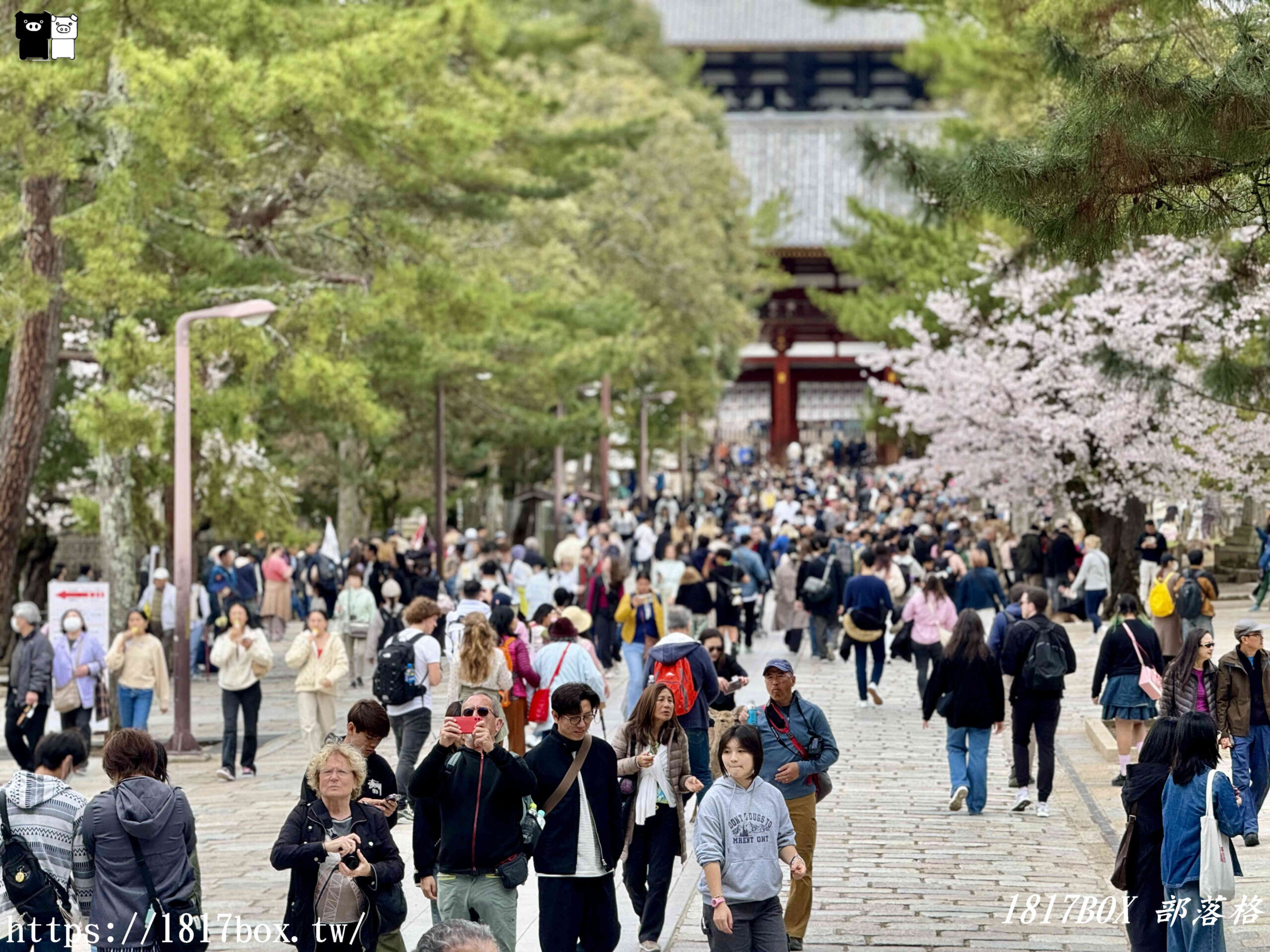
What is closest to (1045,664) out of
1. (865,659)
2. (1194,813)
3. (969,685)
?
(969,685)

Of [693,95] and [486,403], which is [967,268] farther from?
[693,95]

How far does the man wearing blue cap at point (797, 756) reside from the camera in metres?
9.51

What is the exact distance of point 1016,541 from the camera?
30.9 m

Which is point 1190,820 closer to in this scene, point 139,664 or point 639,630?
point 639,630

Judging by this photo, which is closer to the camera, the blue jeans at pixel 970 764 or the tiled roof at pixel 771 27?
the blue jeans at pixel 970 764

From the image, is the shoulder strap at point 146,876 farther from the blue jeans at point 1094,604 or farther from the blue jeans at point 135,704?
the blue jeans at point 1094,604

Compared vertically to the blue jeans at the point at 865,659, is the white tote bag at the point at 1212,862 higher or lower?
higher

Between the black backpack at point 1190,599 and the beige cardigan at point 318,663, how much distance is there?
7952 mm

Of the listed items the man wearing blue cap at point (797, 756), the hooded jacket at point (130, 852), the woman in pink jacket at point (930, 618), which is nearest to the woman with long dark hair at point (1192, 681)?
the man wearing blue cap at point (797, 756)

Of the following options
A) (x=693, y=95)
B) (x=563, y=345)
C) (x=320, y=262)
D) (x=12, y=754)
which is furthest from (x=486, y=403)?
(x=693, y=95)

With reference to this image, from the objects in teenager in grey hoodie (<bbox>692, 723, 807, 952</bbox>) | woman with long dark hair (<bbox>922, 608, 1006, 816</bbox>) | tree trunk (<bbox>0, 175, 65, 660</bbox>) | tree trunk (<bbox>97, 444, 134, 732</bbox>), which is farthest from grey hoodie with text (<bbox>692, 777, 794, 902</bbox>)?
tree trunk (<bbox>97, 444, 134, 732</bbox>)

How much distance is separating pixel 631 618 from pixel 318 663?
12.1 ft

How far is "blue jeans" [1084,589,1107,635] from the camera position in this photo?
24.7 m

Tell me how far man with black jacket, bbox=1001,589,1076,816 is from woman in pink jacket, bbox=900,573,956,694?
4197 millimetres
